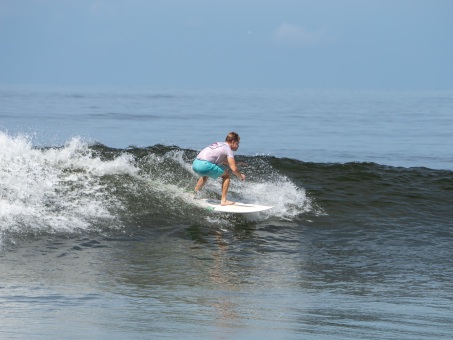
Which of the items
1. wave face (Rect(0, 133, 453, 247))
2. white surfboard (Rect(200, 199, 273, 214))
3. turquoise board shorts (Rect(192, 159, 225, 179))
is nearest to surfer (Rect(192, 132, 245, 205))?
turquoise board shorts (Rect(192, 159, 225, 179))

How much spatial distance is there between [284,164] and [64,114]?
30.3 meters

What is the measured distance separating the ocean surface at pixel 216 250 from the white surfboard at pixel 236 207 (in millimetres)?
147

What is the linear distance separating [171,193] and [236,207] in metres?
1.73

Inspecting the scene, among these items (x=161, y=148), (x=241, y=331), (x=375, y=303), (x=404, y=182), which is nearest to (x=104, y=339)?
(x=241, y=331)

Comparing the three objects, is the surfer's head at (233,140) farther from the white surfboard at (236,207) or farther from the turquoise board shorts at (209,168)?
the white surfboard at (236,207)

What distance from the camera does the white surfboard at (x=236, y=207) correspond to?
569 inches

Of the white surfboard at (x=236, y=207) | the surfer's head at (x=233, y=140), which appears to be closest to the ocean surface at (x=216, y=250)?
the white surfboard at (x=236, y=207)

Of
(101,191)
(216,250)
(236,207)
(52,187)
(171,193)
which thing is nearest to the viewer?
(216,250)

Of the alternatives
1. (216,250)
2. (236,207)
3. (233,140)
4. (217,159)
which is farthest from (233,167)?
(216,250)

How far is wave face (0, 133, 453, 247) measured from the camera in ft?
45.9

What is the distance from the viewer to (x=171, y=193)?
15.8m

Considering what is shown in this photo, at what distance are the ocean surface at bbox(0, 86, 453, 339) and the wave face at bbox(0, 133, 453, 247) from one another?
0.15ft

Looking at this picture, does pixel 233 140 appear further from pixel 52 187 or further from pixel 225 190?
pixel 52 187

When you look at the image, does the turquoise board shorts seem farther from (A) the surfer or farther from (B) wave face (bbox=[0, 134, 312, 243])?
(B) wave face (bbox=[0, 134, 312, 243])
